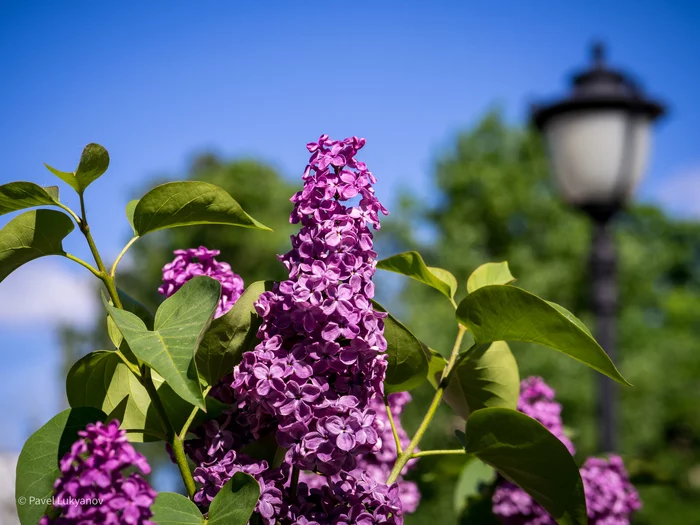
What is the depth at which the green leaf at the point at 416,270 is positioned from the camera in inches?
46.4

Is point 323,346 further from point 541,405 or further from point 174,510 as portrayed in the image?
point 541,405

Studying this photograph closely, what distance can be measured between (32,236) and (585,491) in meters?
1.27

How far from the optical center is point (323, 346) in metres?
0.95

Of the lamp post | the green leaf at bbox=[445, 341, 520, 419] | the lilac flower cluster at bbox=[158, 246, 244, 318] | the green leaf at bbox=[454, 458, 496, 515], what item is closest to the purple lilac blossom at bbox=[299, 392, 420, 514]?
the green leaf at bbox=[454, 458, 496, 515]

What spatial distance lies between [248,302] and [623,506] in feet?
3.88

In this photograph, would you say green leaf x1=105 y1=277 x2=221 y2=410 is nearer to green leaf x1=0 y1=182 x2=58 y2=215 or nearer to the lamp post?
green leaf x1=0 y1=182 x2=58 y2=215

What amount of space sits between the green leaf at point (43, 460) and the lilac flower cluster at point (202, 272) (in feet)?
0.96

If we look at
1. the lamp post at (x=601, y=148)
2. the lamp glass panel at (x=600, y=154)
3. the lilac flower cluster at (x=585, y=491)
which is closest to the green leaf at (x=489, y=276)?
the lilac flower cluster at (x=585, y=491)

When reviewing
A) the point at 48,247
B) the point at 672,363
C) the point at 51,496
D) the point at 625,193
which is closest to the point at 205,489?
the point at 51,496

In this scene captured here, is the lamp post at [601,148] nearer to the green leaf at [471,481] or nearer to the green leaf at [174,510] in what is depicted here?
the green leaf at [471,481]

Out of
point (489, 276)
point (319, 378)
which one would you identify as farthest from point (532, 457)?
point (489, 276)

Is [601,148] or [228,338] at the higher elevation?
[601,148]

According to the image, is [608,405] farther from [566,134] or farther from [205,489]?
[205,489]

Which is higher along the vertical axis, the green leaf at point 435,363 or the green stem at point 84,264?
the green stem at point 84,264
